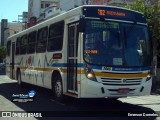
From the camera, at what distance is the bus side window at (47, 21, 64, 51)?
1332 centimetres

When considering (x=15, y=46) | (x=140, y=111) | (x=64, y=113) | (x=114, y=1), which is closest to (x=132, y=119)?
(x=140, y=111)

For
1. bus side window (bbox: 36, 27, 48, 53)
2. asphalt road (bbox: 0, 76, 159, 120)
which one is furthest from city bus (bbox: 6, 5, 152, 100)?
bus side window (bbox: 36, 27, 48, 53)

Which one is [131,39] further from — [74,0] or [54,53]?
[74,0]

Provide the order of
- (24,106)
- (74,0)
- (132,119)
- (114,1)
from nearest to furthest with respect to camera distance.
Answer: (132,119)
(24,106)
(114,1)
(74,0)

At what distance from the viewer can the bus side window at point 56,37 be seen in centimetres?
1332

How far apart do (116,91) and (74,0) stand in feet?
163

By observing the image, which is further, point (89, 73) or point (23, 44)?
point (23, 44)

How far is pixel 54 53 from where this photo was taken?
13.9 metres

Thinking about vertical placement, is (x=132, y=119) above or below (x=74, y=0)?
below

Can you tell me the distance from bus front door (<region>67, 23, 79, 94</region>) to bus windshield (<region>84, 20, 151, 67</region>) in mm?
672

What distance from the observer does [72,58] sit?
12227 millimetres

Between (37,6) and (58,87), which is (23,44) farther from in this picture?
(37,6)

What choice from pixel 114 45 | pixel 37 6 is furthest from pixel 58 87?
pixel 37 6

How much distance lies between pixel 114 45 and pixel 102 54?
20.8 inches
